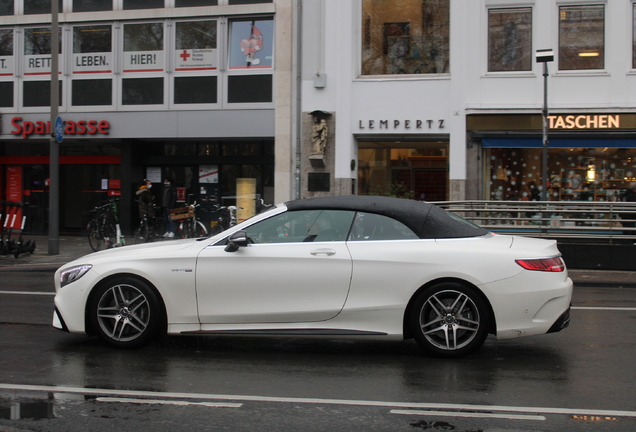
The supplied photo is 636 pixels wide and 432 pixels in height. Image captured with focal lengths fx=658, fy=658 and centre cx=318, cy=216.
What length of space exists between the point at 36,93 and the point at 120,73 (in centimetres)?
299

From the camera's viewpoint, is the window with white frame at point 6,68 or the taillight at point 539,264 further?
the window with white frame at point 6,68

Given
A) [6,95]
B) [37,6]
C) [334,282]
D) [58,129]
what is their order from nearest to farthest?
[334,282], [58,129], [37,6], [6,95]

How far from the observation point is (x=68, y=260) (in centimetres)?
1530

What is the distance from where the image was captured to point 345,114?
1983cm

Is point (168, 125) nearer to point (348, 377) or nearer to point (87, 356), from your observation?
point (87, 356)

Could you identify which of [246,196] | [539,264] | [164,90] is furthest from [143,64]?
[539,264]

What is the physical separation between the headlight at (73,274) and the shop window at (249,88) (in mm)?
14296

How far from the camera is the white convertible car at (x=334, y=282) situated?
5.91m

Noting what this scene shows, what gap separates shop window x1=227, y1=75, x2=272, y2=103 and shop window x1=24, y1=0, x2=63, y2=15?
6399mm

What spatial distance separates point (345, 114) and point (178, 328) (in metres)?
14.4

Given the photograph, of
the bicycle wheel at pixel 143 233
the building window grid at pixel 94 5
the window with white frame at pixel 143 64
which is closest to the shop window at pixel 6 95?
the building window grid at pixel 94 5

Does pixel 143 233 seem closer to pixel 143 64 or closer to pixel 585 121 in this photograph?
pixel 143 64

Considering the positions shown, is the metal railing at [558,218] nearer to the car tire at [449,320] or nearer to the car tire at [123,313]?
the car tire at [449,320]

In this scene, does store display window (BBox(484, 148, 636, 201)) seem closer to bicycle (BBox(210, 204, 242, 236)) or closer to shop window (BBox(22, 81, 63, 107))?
bicycle (BBox(210, 204, 242, 236))
